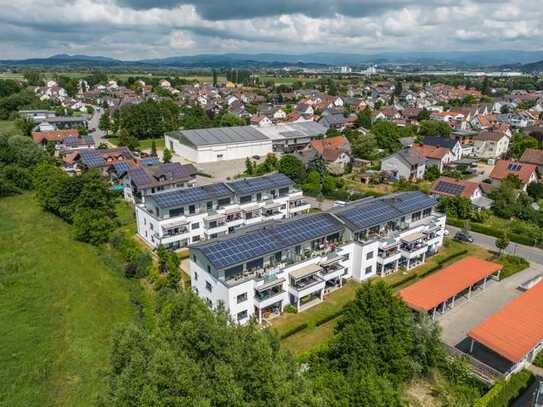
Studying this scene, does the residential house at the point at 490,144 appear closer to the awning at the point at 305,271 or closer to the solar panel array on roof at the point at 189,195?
the solar panel array on roof at the point at 189,195

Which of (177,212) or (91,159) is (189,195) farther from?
(91,159)

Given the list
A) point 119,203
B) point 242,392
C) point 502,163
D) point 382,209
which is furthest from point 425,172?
point 242,392

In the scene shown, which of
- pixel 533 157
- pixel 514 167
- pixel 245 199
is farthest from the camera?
pixel 533 157

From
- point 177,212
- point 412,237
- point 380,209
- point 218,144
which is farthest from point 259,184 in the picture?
point 218,144

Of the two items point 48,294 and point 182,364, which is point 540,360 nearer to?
point 182,364

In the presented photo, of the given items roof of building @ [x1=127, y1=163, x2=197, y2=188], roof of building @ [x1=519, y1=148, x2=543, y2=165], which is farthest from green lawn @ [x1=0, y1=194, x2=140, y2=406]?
roof of building @ [x1=519, y1=148, x2=543, y2=165]

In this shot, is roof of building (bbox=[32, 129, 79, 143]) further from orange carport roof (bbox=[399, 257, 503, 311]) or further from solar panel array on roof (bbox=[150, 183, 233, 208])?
orange carport roof (bbox=[399, 257, 503, 311])
